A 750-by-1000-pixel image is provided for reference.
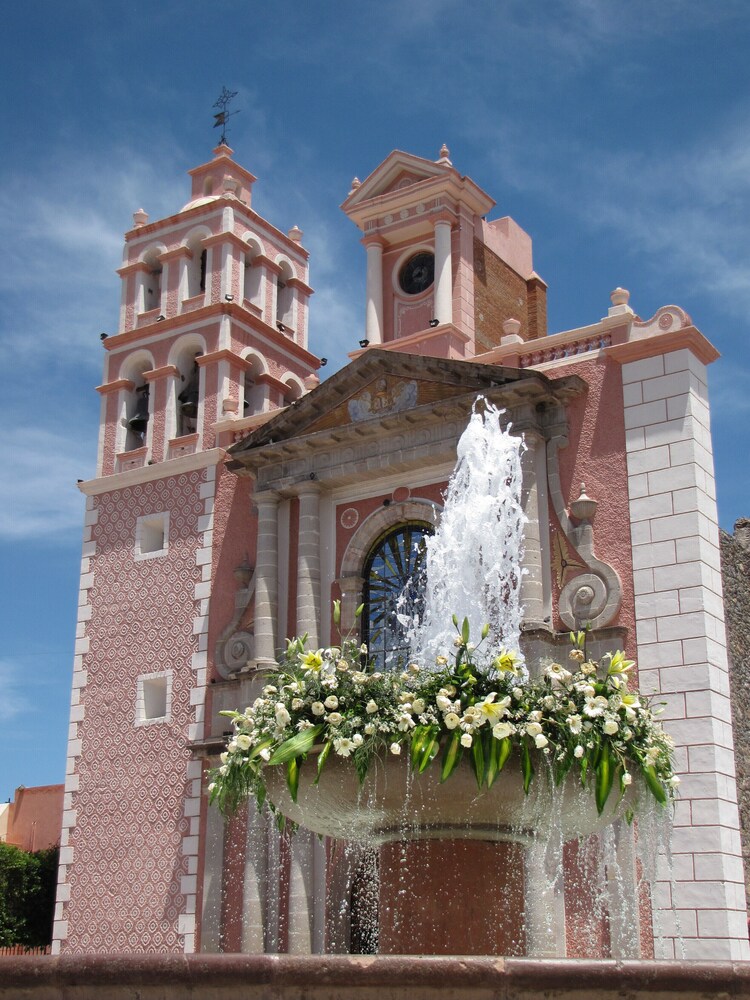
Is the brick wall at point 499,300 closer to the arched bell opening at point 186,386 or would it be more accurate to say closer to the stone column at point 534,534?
the stone column at point 534,534

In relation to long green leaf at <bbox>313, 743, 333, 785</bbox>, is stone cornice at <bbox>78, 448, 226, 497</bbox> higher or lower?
higher

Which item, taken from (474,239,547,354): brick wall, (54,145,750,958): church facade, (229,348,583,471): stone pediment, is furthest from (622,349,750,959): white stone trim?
(474,239,547,354): brick wall

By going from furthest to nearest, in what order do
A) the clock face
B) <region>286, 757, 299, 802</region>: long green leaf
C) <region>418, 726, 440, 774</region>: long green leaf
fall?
the clock face
<region>286, 757, 299, 802</region>: long green leaf
<region>418, 726, 440, 774</region>: long green leaf

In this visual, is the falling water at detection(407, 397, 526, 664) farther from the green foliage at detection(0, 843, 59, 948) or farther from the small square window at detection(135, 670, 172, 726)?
the green foliage at detection(0, 843, 59, 948)

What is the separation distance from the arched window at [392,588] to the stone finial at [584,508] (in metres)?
2.26

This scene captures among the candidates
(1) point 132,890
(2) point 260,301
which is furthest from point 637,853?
(2) point 260,301

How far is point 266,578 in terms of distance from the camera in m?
18.3

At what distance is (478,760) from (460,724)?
0.79ft

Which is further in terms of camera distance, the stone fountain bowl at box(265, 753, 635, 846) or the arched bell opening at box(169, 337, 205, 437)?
the arched bell opening at box(169, 337, 205, 437)

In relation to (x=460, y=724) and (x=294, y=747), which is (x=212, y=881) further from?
(x=460, y=724)

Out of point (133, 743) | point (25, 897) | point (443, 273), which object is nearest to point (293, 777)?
point (133, 743)

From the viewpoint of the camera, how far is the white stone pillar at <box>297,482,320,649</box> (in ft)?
57.9

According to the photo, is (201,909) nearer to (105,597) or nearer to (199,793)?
(199,793)

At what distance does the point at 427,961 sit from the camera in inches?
198
